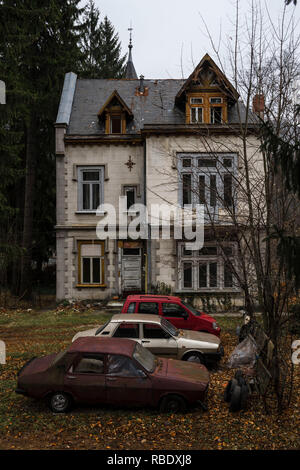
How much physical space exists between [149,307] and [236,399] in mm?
4792

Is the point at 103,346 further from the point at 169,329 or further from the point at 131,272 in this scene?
the point at 131,272

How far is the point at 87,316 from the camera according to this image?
56.0 ft

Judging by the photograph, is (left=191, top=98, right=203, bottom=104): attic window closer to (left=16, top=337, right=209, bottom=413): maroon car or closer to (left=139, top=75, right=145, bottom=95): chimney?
(left=139, top=75, right=145, bottom=95): chimney

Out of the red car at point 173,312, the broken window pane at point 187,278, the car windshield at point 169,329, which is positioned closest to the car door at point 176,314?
the red car at point 173,312

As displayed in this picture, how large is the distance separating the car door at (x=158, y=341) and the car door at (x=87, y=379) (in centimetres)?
235

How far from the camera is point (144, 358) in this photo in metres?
8.11

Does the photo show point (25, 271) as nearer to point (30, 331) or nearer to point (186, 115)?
point (30, 331)

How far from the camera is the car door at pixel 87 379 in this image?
7.55 metres

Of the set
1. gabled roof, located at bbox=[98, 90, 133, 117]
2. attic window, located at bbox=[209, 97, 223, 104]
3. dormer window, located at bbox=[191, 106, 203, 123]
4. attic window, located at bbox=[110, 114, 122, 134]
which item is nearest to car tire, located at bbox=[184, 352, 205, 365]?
dormer window, located at bbox=[191, 106, 203, 123]

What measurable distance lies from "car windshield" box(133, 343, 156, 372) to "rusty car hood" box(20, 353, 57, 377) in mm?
1745

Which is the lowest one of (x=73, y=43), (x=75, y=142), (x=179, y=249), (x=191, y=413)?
(x=191, y=413)

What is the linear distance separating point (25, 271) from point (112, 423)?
674 inches

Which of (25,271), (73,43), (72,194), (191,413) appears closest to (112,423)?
(191,413)

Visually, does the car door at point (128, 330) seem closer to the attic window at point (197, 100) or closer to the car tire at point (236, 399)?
the car tire at point (236, 399)
